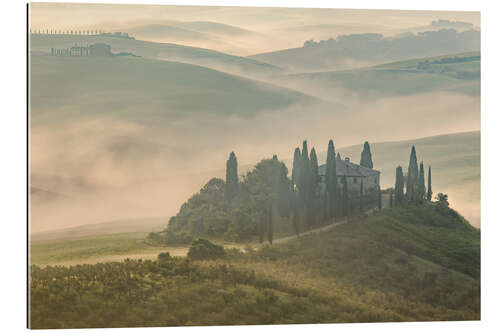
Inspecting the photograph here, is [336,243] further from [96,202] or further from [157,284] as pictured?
[96,202]

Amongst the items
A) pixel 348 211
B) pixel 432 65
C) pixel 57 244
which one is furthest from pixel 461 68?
pixel 57 244

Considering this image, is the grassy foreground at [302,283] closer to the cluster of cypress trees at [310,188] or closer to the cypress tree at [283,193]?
the cluster of cypress trees at [310,188]

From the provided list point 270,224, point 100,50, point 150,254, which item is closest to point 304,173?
point 270,224

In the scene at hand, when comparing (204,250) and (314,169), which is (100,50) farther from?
(314,169)

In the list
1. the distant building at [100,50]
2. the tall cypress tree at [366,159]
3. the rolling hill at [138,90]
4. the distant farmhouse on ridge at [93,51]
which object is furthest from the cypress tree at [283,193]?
the distant building at [100,50]

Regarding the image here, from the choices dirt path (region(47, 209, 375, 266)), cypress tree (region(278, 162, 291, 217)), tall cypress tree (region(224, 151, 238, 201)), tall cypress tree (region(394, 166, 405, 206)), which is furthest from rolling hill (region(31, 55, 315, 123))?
dirt path (region(47, 209, 375, 266))

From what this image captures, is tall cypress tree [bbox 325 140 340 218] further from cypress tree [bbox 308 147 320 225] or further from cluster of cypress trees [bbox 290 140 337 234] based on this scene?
cypress tree [bbox 308 147 320 225]
